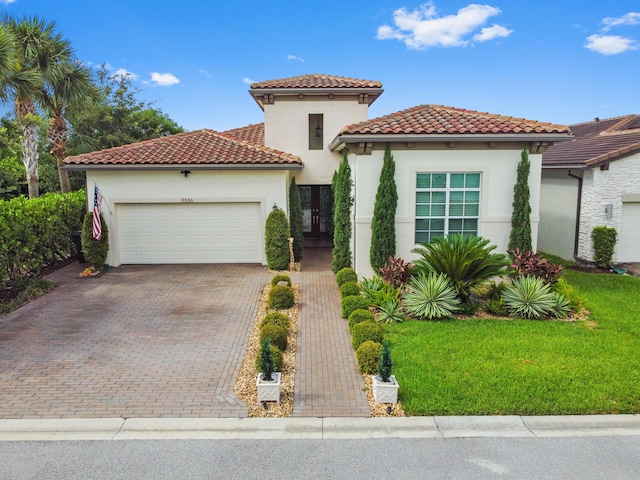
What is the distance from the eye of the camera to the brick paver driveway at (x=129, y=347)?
7.05 meters

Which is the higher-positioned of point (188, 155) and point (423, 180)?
point (188, 155)

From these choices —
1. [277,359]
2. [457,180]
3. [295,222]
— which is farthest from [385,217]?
[277,359]

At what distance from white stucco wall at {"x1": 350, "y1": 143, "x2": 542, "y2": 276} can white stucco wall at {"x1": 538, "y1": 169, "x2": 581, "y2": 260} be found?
537 centimetres

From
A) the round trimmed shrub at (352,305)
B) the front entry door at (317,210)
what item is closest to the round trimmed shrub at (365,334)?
the round trimmed shrub at (352,305)

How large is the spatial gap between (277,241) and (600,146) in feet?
39.4

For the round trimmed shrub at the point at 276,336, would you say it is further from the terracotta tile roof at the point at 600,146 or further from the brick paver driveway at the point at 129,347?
the terracotta tile roof at the point at 600,146

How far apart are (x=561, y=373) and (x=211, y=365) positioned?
568cm

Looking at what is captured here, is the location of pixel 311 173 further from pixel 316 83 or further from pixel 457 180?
pixel 457 180

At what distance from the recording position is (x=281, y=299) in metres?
11.5

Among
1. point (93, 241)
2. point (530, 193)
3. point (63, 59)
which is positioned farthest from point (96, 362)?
point (63, 59)

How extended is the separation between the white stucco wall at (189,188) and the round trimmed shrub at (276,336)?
7.56 metres

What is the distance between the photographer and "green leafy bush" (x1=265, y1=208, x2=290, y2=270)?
50.8 ft

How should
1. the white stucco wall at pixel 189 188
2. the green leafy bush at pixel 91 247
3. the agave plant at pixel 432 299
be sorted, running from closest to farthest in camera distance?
1. the agave plant at pixel 432 299
2. the green leafy bush at pixel 91 247
3. the white stucco wall at pixel 189 188

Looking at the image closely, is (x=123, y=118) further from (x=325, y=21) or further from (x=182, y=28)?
(x=325, y=21)
